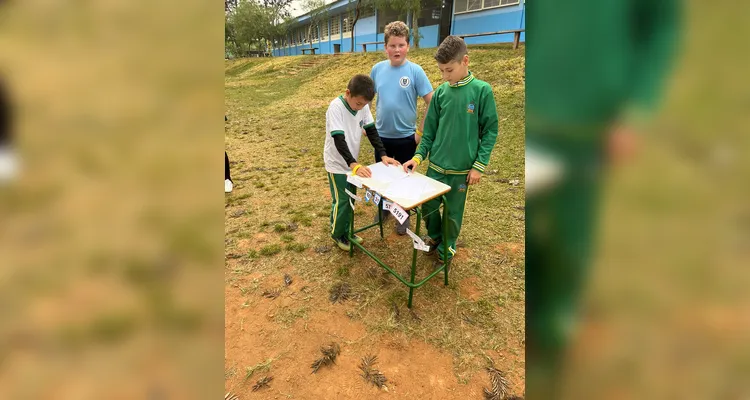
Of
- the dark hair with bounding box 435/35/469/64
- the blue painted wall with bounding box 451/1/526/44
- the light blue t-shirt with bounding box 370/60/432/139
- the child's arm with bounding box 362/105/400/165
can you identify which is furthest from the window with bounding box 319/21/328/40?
the dark hair with bounding box 435/35/469/64

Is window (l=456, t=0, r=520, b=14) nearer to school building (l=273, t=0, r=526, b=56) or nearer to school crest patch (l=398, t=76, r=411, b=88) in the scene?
school building (l=273, t=0, r=526, b=56)

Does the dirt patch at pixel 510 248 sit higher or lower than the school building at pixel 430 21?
lower

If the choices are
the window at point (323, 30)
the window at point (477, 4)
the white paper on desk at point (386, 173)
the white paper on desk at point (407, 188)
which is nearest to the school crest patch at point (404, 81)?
the white paper on desk at point (386, 173)

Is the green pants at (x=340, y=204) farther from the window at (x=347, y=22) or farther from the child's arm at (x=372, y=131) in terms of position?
the window at (x=347, y=22)

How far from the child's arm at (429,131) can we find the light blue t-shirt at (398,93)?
0.51 m

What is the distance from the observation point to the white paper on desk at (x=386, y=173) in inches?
113

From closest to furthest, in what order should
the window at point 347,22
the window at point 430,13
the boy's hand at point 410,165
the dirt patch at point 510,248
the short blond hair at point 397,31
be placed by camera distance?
1. the boy's hand at point 410,165
2. the short blond hair at point 397,31
3. the dirt patch at point 510,248
4. the window at point 430,13
5. the window at point 347,22

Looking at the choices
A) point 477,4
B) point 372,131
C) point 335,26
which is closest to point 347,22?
point 335,26

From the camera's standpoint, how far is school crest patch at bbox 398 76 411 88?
3.38m
